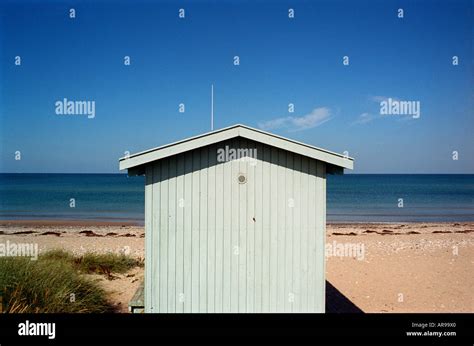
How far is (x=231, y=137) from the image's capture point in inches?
245

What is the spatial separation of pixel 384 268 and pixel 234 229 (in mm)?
9211

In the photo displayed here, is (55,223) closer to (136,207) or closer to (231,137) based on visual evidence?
(136,207)

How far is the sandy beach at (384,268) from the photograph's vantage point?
380 inches

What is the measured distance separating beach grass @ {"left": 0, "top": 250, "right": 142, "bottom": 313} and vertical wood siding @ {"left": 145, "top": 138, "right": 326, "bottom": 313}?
89.7 inches

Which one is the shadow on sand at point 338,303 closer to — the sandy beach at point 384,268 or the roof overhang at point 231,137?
the sandy beach at point 384,268

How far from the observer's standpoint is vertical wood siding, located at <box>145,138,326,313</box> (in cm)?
630

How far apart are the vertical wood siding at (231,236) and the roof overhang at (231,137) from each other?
218 mm

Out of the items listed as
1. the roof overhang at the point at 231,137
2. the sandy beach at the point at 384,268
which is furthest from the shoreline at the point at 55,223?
the roof overhang at the point at 231,137

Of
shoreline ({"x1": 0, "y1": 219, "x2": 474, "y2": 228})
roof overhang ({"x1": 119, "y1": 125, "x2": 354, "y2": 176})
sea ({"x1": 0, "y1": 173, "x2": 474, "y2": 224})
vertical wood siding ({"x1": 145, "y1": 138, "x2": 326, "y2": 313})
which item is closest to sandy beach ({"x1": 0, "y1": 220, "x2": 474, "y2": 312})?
vertical wood siding ({"x1": 145, "y1": 138, "x2": 326, "y2": 313})

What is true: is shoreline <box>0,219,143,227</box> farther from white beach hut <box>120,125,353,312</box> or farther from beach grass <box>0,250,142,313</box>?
white beach hut <box>120,125,353,312</box>
